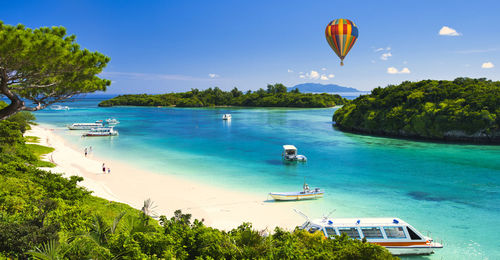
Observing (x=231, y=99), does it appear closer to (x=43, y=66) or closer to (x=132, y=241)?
(x=43, y=66)

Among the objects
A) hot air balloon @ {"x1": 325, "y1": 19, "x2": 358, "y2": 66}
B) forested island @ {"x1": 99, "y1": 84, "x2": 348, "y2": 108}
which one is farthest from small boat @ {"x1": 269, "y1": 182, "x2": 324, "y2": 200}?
forested island @ {"x1": 99, "y1": 84, "x2": 348, "y2": 108}

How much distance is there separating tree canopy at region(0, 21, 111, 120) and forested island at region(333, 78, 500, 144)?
4865 cm

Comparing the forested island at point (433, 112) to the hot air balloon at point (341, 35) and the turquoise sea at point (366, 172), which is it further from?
the hot air balloon at point (341, 35)

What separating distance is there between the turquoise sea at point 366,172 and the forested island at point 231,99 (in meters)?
101

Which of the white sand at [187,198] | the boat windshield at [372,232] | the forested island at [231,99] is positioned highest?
the forested island at [231,99]

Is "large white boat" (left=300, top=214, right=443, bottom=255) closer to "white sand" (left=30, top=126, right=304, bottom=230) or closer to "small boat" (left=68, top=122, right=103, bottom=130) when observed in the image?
"white sand" (left=30, top=126, right=304, bottom=230)

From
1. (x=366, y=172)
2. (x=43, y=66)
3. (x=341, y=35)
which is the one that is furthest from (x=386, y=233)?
(x=341, y=35)

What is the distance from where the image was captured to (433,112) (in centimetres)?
4803

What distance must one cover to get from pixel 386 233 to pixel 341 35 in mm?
27046

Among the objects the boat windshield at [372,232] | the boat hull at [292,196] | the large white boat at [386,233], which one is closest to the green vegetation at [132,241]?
the large white boat at [386,233]

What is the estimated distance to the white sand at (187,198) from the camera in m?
16.5

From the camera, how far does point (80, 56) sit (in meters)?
14.3

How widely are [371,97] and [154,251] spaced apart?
6445 centimetres

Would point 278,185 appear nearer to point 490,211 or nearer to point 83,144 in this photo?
point 490,211
